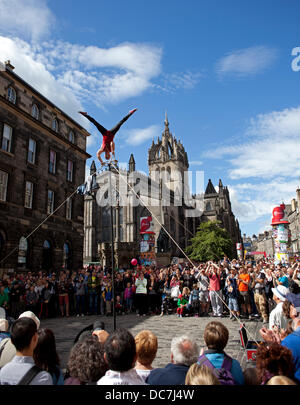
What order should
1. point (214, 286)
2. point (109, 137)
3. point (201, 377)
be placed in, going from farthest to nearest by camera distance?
point (214, 286), point (109, 137), point (201, 377)

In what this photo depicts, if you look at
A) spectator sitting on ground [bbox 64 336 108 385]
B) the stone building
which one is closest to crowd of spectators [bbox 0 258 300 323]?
the stone building

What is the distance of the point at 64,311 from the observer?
1543 centimetres

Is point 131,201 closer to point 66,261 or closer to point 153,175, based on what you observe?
point 153,175

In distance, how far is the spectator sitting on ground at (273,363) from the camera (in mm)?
2859

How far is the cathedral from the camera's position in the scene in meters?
45.8

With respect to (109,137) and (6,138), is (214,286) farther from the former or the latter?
(6,138)

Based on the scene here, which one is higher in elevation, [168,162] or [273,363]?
[168,162]

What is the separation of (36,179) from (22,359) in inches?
842

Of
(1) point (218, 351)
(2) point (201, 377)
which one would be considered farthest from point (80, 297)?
(2) point (201, 377)

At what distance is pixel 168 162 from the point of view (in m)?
79.0

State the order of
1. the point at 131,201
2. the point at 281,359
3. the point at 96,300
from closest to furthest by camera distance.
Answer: the point at 281,359 < the point at 96,300 < the point at 131,201

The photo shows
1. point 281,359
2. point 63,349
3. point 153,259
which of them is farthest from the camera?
point 153,259

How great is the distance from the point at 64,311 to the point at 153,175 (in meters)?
65.4
